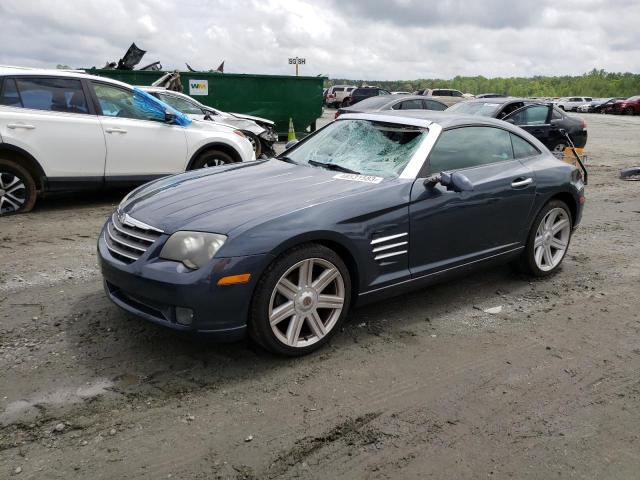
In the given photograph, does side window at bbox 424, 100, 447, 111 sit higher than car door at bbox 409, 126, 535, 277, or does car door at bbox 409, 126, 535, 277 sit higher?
side window at bbox 424, 100, 447, 111

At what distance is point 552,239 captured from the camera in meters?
5.25

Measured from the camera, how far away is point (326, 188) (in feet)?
12.7

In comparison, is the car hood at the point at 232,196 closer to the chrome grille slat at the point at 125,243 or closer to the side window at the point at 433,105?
the chrome grille slat at the point at 125,243

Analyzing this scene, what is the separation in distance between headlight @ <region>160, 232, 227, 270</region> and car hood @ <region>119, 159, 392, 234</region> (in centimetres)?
5

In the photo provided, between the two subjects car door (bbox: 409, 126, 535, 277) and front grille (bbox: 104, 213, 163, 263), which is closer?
front grille (bbox: 104, 213, 163, 263)

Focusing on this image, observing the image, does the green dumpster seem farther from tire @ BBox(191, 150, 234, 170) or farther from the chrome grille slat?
the chrome grille slat

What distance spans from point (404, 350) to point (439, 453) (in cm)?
108

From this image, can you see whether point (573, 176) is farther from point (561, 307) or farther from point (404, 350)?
point (404, 350)

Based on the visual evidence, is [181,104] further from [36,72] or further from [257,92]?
[257,92]

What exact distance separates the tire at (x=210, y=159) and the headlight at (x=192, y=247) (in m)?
5.04

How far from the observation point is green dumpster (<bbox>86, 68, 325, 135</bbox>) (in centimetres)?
1582

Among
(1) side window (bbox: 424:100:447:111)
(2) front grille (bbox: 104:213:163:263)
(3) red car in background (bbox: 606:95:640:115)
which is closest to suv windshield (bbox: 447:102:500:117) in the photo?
(1) side window (bbox: 424:100:447:111)

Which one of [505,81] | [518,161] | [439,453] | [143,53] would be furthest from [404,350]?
[505,81]

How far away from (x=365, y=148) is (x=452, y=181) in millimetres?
801
